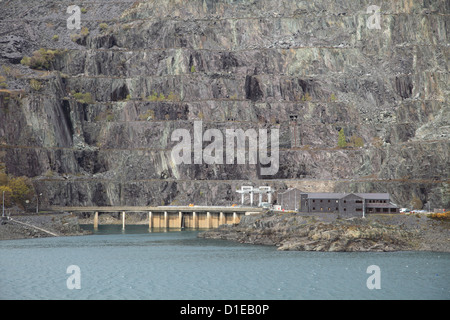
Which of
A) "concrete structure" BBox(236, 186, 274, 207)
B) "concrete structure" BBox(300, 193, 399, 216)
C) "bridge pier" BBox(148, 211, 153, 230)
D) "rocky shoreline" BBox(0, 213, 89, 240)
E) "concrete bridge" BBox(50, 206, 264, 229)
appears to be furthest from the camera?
"bridge pier" BBox(148, 211, 153, 230)

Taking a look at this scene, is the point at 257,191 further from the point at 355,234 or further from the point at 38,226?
the point at 355,234

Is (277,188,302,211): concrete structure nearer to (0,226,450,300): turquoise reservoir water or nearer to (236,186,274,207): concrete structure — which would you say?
(236,186,274,207): concrete structure

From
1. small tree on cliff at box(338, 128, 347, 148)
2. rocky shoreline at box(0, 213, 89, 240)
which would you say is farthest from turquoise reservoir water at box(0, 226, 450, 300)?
small tree on cliff at box(338, 128, 347, 148)

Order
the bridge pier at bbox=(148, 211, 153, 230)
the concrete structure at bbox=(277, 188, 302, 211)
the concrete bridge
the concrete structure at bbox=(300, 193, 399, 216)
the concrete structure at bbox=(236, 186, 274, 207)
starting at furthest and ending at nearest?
the bridge pier at bbox=(148, 211, 153, 230)
the concrete structure at bbox=(236, 186, 274, 207)
the concrete bridge
the concrete structure at bbox=(277, 188, 302, 211)
the concrete structure at bbox=(300, 193, 399, 216)

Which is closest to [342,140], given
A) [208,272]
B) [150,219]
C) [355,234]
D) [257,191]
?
[257,191]

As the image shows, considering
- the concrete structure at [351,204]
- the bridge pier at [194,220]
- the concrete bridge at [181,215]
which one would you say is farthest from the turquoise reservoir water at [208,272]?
the bridge pier at [194,220]
